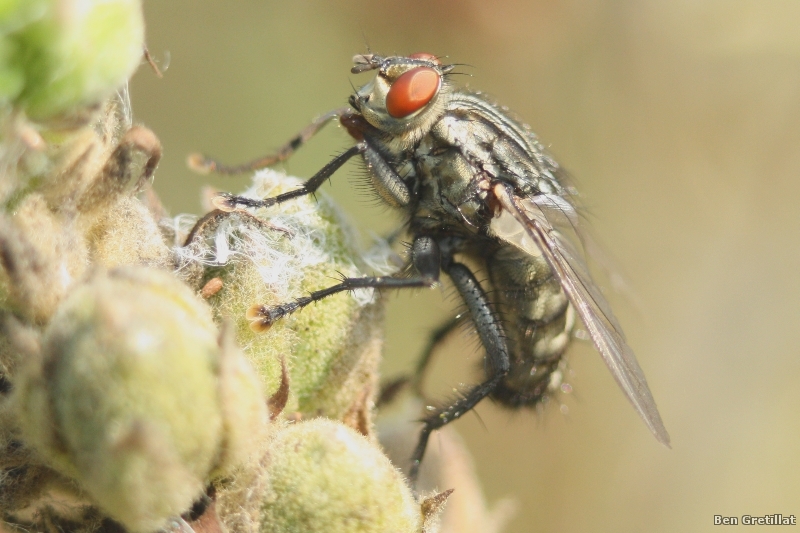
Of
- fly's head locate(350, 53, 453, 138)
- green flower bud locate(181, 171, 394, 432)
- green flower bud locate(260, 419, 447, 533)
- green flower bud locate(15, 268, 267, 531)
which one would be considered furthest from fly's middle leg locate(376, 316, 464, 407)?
green flower bud locate(15, 268, 267, 531)

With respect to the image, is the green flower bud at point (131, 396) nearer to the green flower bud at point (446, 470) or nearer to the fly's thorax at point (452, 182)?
the green flower bud at point (446, 470)

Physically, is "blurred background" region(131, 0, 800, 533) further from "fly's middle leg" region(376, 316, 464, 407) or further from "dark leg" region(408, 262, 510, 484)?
"dark leg" region(408, 262, 510, 484)

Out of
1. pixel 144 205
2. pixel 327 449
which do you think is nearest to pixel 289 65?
pixel 144 205

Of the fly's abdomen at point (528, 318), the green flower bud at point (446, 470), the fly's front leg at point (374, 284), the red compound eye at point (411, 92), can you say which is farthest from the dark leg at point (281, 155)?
the green flower bud at point (446, 470)

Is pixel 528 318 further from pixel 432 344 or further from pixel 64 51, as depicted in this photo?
pixel 64 51

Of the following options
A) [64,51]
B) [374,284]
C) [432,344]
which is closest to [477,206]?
[432,344]

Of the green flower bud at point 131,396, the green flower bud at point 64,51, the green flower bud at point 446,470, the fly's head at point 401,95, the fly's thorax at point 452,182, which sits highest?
the green flower bud at point 64,51

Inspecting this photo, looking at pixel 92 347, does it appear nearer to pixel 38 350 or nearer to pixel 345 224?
pixel 38 350
